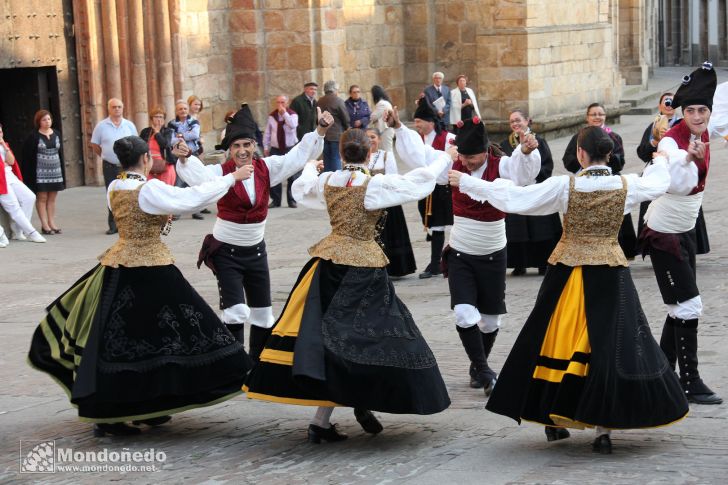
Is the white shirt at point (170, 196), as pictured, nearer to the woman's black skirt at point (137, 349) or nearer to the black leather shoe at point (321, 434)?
the woman's black skirt at point (137, 349)

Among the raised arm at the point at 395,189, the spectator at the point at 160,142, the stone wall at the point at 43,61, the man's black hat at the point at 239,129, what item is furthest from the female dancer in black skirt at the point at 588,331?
the stone wall at the point at 43,61

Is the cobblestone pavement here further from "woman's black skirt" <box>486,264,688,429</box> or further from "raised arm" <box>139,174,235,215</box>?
"raised arm" <box>139,174,235,215</box>

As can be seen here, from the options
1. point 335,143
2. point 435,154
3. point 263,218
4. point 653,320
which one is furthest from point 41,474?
point 335,143

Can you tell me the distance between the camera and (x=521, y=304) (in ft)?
35.4

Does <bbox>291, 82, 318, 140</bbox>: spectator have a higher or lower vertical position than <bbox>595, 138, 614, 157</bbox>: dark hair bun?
lower

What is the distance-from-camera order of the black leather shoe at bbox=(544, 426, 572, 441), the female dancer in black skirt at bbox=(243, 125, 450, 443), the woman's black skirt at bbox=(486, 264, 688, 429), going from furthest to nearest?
1. the black leather shoe at bbox=(544, 426, 572, 441)
2. the female dancer in black skirt at bbox=(243, 125, 450, 443)
3. the woman's black skirt at bbox=(486, 264, 688, 429)

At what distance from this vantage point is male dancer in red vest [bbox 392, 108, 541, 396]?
7.97 metres

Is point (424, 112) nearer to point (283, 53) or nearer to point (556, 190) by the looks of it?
point (556, 190)

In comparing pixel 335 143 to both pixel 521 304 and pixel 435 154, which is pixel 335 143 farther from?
pixel 435 154

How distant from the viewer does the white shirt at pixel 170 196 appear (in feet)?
23.2

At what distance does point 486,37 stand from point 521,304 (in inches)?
527

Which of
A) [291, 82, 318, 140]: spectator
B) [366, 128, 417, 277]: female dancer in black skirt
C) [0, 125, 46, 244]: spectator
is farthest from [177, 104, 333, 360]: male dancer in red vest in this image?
[291, 82, 318, 140]: spectator

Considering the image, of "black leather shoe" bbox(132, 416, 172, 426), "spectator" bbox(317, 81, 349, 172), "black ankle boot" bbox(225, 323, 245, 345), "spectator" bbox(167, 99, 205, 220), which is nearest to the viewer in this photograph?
"black leather shoe" bbox(132, 416, 172, 426)

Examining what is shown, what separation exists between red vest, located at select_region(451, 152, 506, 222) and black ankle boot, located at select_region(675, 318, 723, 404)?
1.26m
